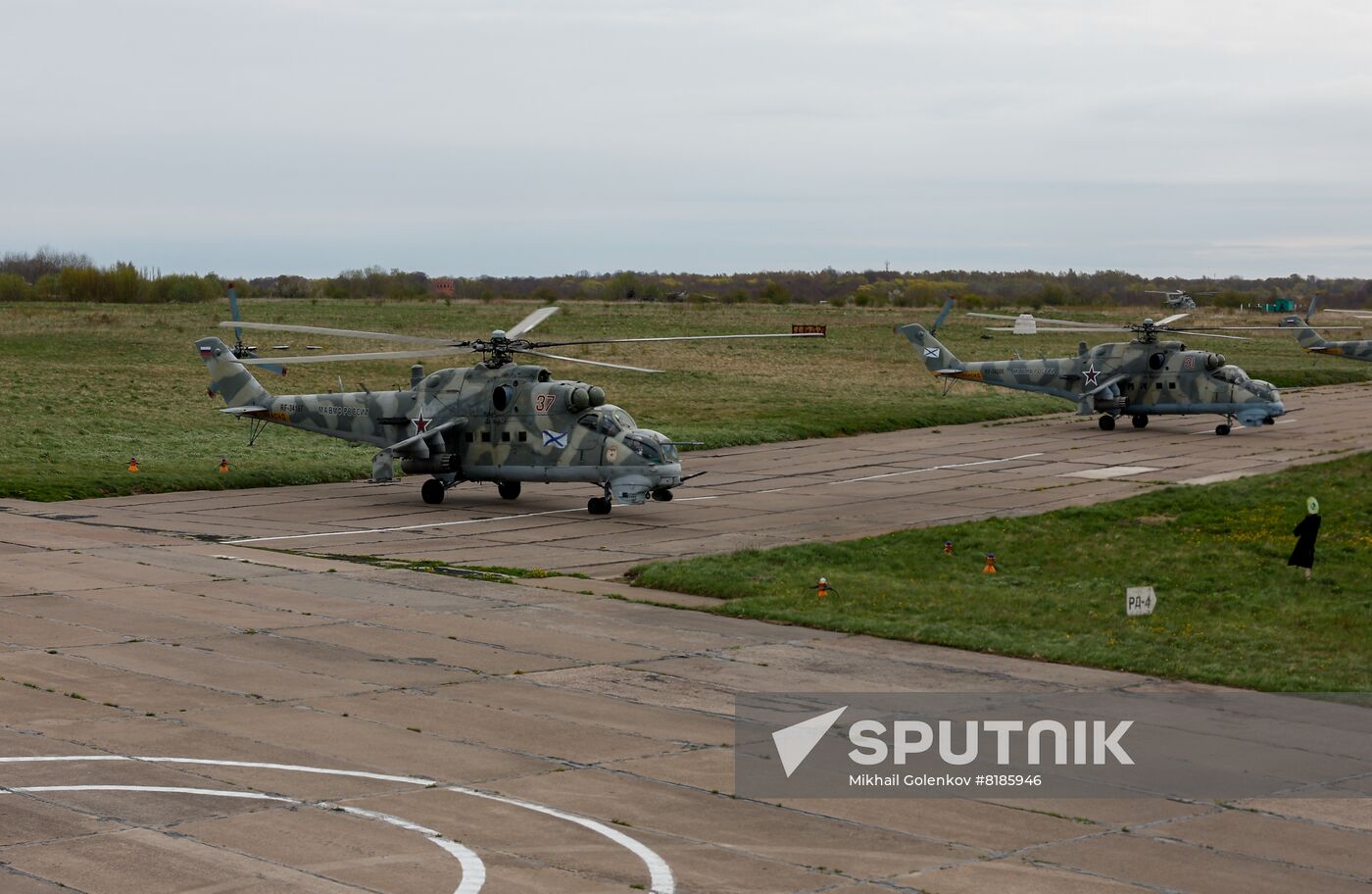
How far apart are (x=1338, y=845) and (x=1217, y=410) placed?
40164 mm

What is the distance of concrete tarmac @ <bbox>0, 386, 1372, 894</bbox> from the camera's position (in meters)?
12.3

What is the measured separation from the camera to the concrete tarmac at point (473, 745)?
40.5 feet

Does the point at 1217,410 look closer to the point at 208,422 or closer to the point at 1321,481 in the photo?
the point at 1321,481

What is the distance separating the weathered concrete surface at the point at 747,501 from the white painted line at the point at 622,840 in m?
13.2

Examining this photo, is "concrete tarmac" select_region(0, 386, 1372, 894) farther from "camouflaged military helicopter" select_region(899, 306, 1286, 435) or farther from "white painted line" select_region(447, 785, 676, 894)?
"camouflaged military helicopter" select_region(899, 306, 1286, 435)

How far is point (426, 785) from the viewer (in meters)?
14.6

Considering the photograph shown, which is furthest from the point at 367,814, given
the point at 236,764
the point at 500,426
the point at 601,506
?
the point at 500,426

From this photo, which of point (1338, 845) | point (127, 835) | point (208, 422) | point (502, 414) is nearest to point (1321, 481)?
point (502, 414)

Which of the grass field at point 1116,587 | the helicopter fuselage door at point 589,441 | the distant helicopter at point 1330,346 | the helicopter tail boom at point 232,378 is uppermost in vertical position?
the distant helicopter at point 1330,346

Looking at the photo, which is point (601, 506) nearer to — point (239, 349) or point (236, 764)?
point (239, 349)

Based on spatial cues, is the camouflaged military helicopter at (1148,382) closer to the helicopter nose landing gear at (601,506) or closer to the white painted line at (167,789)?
the helicopter nose landing gear at (601,506)

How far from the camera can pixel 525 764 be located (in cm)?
1535

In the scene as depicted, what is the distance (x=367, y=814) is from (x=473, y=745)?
8.42 ft

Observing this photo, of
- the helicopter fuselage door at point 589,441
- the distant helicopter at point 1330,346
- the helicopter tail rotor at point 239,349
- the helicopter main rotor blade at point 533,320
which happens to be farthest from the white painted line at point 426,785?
the distant helicopter at point 1330,346
